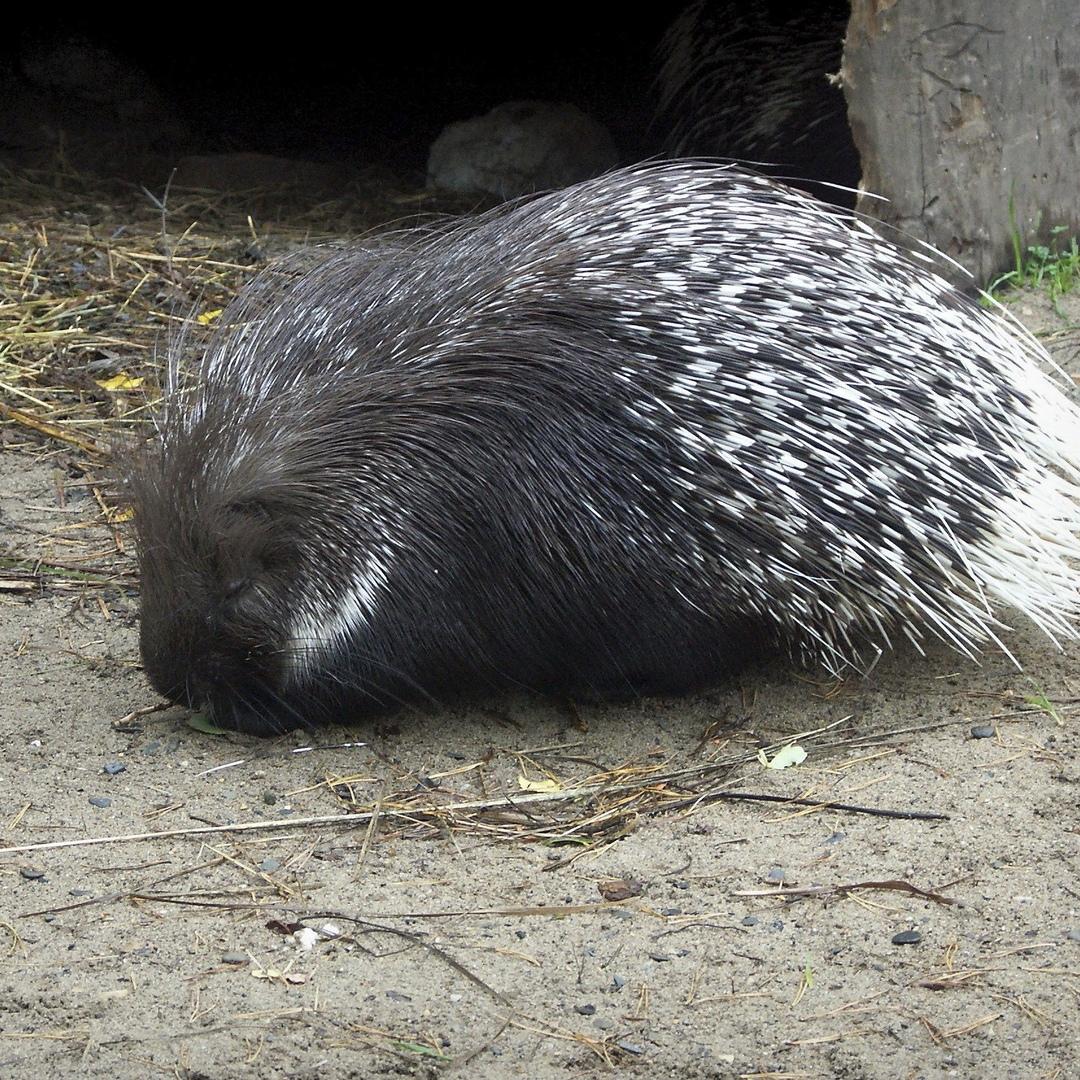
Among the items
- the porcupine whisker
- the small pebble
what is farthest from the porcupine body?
the small pebble

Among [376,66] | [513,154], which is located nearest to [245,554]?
[513,154]

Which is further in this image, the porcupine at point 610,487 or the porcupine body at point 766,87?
the porcupine body at point 766,87

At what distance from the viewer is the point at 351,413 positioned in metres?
2.71

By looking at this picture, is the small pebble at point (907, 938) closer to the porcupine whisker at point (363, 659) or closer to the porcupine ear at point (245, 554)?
the porcupine whisker at point (363, 659)

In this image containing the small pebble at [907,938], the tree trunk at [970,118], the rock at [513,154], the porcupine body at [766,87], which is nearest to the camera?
the small pebble at [907,938]

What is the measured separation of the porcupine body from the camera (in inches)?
207

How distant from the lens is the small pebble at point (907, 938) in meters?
2.06

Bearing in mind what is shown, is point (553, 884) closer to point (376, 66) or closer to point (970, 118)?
point (970, 118)

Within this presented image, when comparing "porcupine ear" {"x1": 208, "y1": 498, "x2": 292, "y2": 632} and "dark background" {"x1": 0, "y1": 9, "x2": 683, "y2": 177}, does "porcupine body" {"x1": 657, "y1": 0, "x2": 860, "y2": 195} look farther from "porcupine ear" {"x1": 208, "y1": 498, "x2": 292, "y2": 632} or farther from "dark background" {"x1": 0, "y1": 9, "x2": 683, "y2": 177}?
"porcupine ear" {"x1": 208, "y1": 498, "x2": 292, "y2": 632}

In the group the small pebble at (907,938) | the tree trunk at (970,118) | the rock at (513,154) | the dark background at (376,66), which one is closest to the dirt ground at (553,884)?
the small pebble at (907,938)

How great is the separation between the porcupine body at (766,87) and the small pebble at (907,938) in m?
3.52

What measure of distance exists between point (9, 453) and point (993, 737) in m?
2.64

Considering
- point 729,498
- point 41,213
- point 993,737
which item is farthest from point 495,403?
point 41,213

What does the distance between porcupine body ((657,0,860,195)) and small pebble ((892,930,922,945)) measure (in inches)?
139
